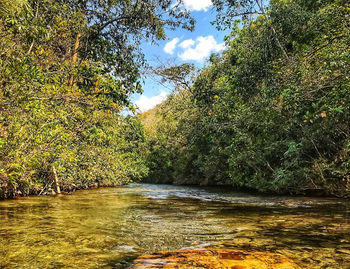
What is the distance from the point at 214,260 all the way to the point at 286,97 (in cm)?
597

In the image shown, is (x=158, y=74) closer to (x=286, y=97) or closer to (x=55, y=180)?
(x=55, y=180)

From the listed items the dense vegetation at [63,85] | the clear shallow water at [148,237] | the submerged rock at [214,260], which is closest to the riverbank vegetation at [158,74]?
the dense vegetation at [63,85]

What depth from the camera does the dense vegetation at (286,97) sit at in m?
7.34

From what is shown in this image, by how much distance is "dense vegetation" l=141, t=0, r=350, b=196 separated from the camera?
7.34 meters

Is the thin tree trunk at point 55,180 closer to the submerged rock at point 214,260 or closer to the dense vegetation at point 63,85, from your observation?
the dense vegetation at point 63,85

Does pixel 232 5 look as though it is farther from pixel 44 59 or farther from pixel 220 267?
pixel 220 267

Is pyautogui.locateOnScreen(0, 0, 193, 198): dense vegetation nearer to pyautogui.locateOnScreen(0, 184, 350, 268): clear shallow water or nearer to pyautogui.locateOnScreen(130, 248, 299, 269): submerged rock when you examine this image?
pyautogui.locateOnScreen(0, 184, 350, 268): clear shallow water

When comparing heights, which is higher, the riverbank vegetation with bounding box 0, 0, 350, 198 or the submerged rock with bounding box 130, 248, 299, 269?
the riverbank vegetation with bounding box 0, 0, 350, 198

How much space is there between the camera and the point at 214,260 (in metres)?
2.47

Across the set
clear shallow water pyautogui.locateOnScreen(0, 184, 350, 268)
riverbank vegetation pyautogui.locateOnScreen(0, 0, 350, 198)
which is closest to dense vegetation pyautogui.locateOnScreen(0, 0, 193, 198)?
riverbank vegetation pyautogui.locateOnScreen(0, 0, 350, 198)

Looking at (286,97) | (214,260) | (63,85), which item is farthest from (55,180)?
(214,260)

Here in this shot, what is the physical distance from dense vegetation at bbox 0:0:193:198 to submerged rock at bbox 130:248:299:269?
12.0ft

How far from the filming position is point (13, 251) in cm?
284

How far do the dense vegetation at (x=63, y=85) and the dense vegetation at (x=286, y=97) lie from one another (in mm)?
3604
